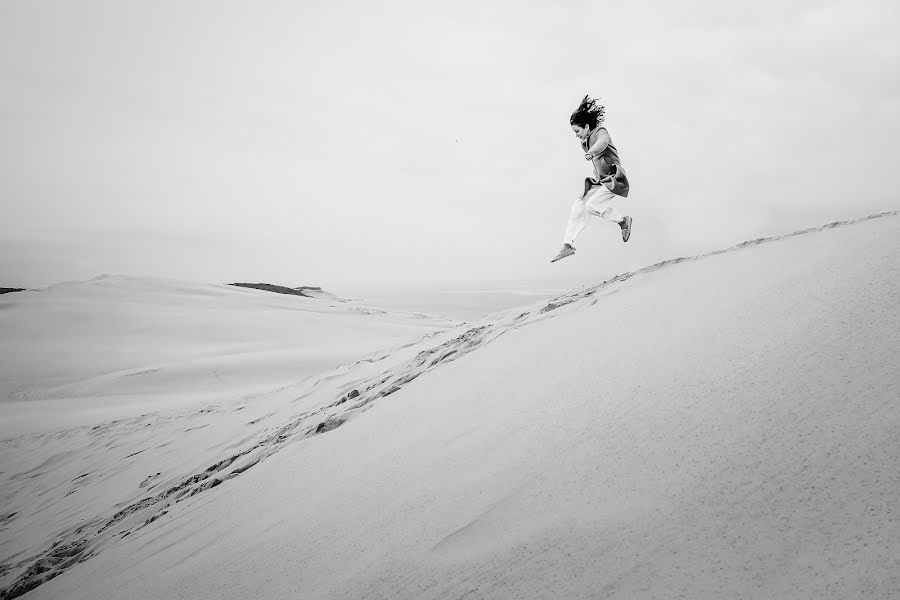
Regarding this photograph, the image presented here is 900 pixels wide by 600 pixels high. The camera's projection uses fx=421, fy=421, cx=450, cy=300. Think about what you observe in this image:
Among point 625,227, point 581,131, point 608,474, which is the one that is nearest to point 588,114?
point 581,131

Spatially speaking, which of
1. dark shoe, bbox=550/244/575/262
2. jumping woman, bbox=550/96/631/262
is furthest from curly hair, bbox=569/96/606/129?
dark shoe, bbox=550/244/575/262

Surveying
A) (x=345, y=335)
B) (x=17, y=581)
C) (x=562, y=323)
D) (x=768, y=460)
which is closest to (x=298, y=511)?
(x=768, y=460)

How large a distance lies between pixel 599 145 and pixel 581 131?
0.26m

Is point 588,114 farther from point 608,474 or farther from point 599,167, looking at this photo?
point 608,474

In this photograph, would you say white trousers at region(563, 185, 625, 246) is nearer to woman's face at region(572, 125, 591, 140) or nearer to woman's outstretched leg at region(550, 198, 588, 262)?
woman's outstretched leg at region(550, 198, 588, 262)

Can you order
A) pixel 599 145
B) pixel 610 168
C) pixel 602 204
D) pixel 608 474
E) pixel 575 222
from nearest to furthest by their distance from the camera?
1. pixel 608 474
2. pixel 599 145
3. pixel 610 168
4. pixel 602 204
5. pixel 575 222

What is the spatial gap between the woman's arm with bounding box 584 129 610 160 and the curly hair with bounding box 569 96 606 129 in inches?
4.7

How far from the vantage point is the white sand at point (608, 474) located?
947 mm

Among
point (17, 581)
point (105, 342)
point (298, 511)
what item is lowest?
point (17, 581)

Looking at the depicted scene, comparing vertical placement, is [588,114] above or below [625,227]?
above

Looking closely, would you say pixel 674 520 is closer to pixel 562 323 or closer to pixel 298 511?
pixel 298 511

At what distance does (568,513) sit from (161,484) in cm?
389

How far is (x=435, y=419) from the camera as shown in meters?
2.30

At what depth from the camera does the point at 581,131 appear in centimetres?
395
